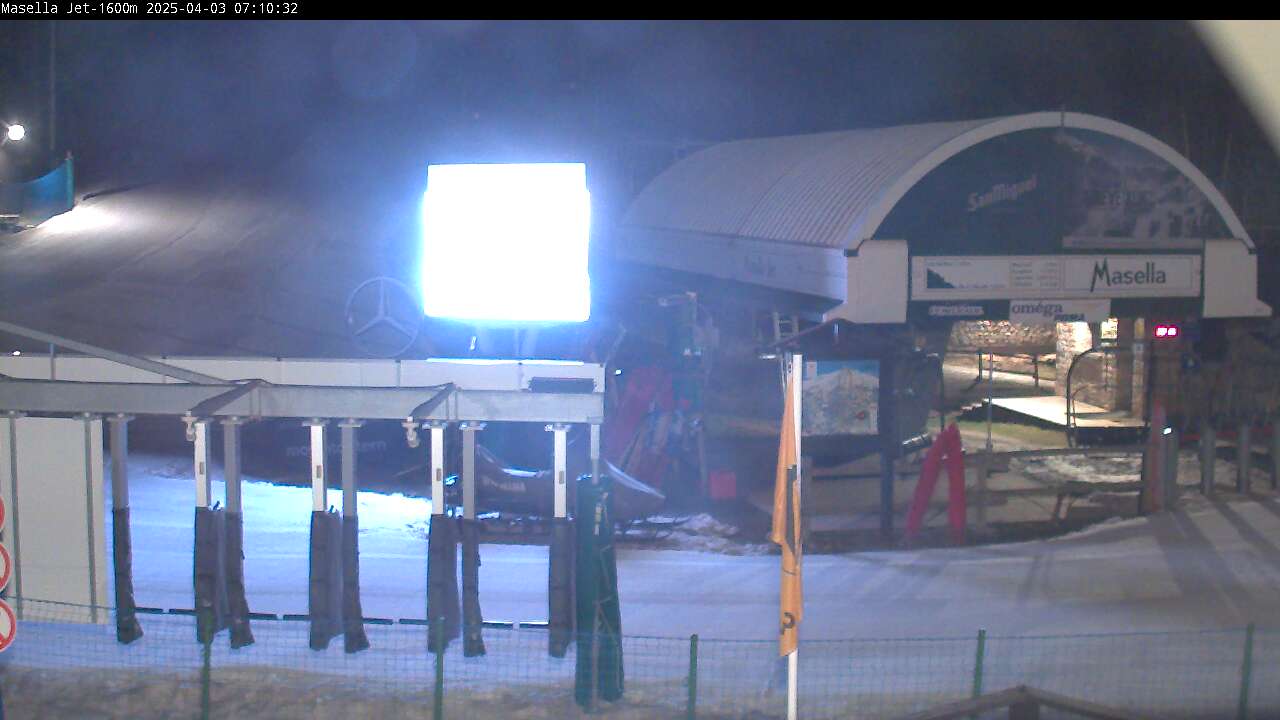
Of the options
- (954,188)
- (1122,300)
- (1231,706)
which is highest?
(954,188)

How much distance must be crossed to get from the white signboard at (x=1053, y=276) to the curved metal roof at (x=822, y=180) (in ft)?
2.80

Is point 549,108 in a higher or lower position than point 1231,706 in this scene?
higher

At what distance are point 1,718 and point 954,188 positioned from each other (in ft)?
36.1

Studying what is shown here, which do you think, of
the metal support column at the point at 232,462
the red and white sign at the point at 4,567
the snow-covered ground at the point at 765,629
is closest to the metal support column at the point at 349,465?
the metal support column at the point at 232,462

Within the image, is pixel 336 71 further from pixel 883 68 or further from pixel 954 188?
→ pixel 954 188

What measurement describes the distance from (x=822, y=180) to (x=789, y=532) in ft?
32.7

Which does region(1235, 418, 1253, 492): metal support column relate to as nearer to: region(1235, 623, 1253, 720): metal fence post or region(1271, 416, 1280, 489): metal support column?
region(1271, 416, 1280, 489): metal support column

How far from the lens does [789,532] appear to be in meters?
8.06

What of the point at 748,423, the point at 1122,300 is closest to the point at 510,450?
the point at 748,423

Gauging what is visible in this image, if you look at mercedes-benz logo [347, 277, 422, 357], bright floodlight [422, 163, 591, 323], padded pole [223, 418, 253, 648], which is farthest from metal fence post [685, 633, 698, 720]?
mercedes-benz logo [347, 277, 422, 357]

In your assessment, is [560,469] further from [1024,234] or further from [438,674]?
[1024,234]

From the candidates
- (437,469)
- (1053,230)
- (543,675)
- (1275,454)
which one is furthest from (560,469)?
(1275,454)

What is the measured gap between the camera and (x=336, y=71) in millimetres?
31391

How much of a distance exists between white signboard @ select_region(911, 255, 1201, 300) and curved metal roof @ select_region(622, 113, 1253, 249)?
85cm
